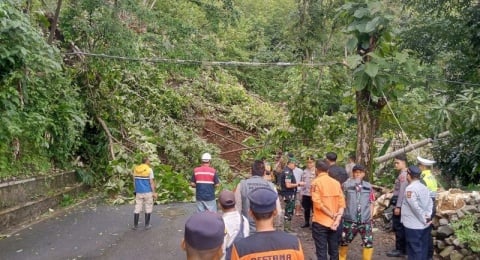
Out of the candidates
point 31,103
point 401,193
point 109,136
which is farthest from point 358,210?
point 109,136

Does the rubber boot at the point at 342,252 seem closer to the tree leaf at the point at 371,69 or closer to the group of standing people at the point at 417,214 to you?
the group of standing people at the point at 417,214

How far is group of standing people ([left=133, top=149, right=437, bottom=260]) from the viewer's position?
124 inches

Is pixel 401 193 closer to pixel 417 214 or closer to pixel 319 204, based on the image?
pixel 417 214

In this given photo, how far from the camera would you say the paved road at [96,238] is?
7.99m

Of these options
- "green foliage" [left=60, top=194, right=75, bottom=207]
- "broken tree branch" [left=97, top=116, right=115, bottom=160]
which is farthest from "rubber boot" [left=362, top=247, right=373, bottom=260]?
"broken tree branch" [left=97, top=116, right=115, bottom=160]

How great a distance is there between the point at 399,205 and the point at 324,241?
1.96 metres

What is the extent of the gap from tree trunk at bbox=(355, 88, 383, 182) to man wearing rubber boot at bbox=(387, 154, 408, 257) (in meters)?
1.50

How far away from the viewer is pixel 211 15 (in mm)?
13047

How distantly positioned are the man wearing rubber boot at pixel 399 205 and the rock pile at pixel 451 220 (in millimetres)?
548

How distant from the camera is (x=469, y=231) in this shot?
722cm

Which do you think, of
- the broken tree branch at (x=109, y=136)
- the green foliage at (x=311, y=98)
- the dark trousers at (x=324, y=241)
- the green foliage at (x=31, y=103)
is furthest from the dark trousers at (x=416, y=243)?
the broken tree branch at (x=109, y=136)

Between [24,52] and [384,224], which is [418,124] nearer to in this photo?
[384,224]

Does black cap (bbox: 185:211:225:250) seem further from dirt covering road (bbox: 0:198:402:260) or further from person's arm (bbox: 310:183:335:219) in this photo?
dirt covering road (bbox: 0:198:402:260)

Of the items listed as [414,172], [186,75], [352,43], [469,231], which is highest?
[352,43]
